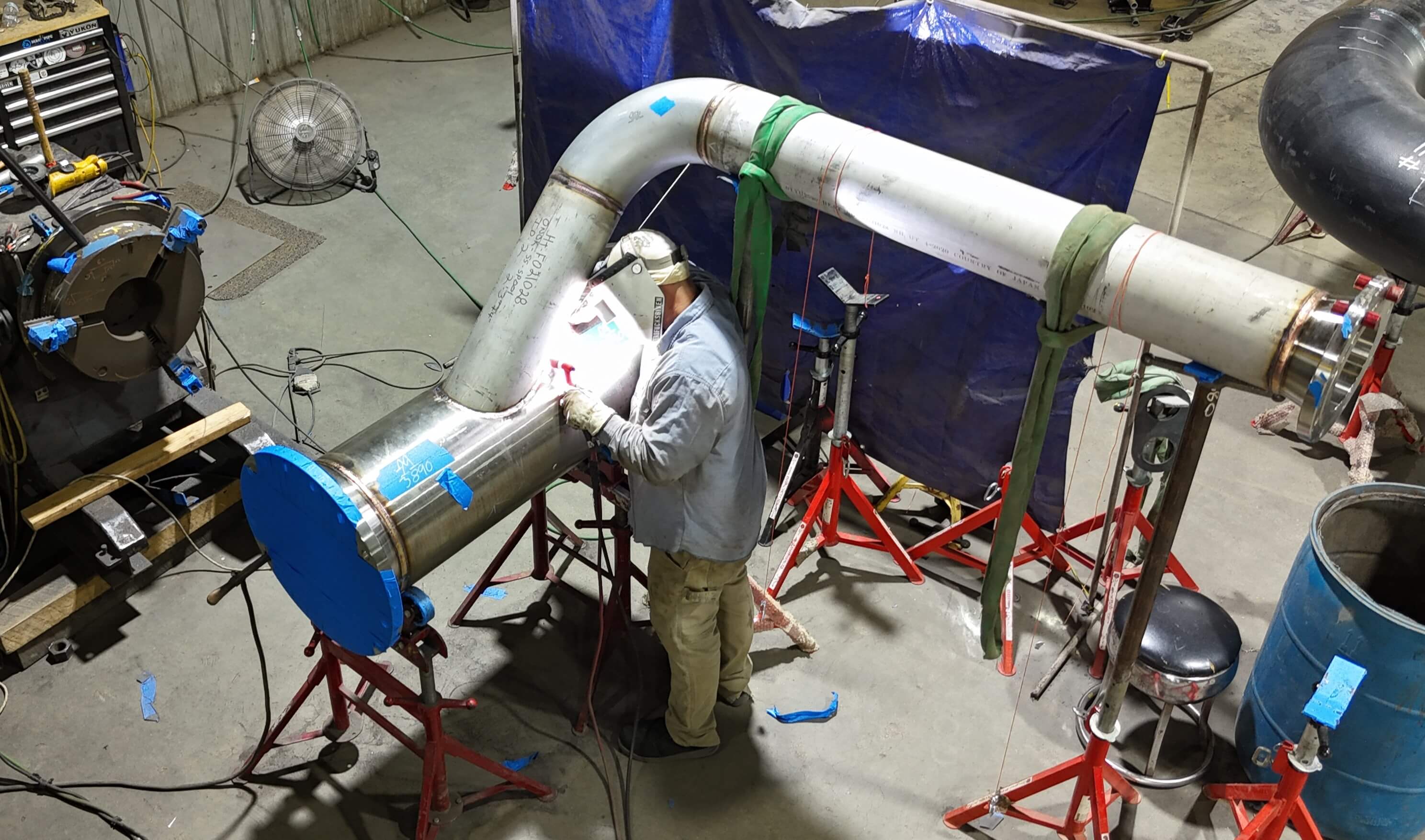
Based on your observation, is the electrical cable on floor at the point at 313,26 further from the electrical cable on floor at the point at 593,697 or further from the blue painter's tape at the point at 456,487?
the blue painter's tape at the point at 456,487

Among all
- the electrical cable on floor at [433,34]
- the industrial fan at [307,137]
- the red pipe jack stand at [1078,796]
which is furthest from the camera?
the electrical cable on floor at [433,34]

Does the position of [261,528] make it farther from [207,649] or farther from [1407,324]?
[1407,324]

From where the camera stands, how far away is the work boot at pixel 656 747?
3674mm

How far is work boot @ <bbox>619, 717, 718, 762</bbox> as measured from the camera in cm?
367

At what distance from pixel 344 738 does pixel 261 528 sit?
954 millimetres

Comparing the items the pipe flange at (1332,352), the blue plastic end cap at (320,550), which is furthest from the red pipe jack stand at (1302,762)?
the blue plastic end cap at (320,550)

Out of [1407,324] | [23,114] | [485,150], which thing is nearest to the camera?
[23,114]

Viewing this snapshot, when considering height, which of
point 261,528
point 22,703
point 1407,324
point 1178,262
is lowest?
point 22,703

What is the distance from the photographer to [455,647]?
13.2ft

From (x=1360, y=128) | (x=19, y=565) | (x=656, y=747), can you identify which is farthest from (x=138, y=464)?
(x=1360, y=128)

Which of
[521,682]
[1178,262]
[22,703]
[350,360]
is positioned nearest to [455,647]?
[521,682]

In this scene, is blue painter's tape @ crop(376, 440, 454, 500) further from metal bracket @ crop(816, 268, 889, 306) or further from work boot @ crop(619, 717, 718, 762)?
metal bracket @ crop(816, 268, 889, 306)

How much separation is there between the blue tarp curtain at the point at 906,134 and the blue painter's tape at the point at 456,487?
1303 mm

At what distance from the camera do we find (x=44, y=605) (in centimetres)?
386
